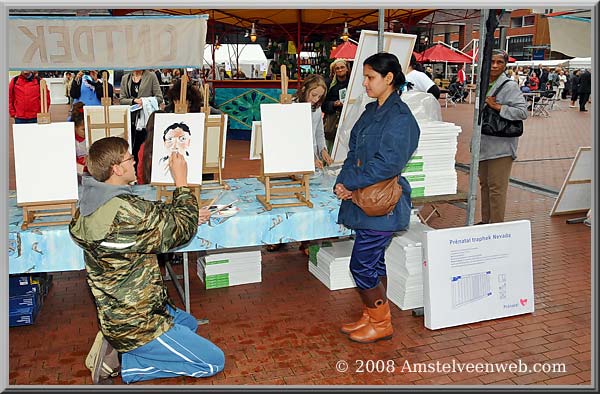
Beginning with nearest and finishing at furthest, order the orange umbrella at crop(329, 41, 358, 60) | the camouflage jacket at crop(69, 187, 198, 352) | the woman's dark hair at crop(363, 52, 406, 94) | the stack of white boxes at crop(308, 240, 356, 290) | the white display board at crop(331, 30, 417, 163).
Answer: the camouflage jacket at crop(69, 187, 198, 352) → the woman's dark hair at crop(363, 52, 406, 94) → the stack of white boxes at crop(308, 240, 356, 290) → the white display board at crop(331, 30, 417, 163) → the orange umbrella at crop(329, 41, 358, 60)

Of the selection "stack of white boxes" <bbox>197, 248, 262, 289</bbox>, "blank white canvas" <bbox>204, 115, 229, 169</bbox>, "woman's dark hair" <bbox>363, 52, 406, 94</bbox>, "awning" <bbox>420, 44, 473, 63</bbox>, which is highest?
"awning" <bbox>420, 44, 473, 63</bbox>

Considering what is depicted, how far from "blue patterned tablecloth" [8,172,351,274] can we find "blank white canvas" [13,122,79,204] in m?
0.22

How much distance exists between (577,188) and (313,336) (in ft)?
15.0

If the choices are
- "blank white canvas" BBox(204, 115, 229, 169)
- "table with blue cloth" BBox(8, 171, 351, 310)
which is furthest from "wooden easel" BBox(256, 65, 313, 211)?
"blank white canvas" BBox(204, 115, 229, 169)

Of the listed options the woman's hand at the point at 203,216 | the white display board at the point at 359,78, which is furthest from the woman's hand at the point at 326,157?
the woman's hand at the point at 203,216

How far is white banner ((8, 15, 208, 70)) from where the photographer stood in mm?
4449

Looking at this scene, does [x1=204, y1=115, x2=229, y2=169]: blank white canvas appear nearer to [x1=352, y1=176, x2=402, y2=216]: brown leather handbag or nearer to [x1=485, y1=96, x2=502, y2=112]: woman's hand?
[x1=352, y1=176, x2=402, y2=216]: brown leather handbag

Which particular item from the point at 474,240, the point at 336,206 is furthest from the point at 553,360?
the point at 336,206

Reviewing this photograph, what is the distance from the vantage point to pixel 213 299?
4.70m

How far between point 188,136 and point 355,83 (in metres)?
1.87

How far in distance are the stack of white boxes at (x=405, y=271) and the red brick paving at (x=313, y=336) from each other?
13 centimetres

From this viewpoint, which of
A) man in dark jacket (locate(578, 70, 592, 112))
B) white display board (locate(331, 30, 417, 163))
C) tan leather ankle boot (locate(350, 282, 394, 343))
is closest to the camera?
tan leather ankle boot (locate(350, 282, 394, 343))

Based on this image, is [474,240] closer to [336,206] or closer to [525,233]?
[525,233]

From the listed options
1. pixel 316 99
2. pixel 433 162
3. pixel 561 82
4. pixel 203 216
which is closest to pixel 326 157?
pixel 316 99
